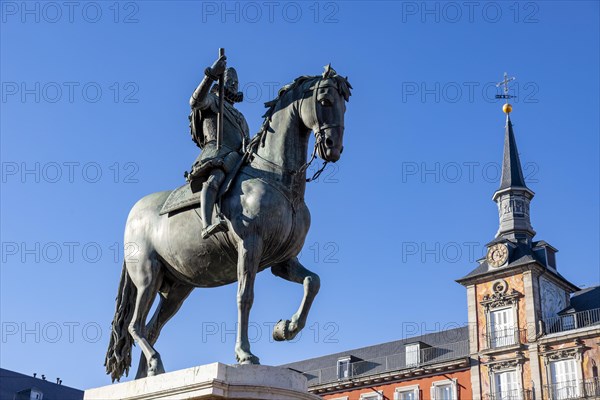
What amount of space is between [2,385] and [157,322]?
166 ft

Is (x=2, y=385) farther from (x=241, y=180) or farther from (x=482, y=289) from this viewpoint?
(x=241, y=180)

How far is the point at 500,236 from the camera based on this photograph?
166ft

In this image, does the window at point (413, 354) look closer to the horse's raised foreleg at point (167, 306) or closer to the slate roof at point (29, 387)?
the slate roof at point (29, 387)

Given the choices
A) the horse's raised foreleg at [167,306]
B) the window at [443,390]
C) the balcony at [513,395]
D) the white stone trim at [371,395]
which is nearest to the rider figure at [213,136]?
the horse's raised foreleg at [167,306]

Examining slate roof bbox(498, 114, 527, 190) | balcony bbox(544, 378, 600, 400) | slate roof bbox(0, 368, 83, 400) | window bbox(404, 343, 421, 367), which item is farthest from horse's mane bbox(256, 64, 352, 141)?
slate roof bbox(0, 368, 83, 400)

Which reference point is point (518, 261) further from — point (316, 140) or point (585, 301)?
point (316, 140)

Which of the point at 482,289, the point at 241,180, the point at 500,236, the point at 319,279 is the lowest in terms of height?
the point at 319,279

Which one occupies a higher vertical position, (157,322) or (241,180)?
(241,180)

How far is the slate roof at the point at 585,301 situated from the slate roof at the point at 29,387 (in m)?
32.9

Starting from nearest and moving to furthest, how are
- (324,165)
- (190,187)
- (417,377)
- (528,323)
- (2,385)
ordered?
(324,165), (190,187), (528,323), (417,377), (2,385)

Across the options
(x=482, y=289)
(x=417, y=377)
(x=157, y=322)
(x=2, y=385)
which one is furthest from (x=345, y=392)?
(x=157, y=322)

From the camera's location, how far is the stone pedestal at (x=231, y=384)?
766cm

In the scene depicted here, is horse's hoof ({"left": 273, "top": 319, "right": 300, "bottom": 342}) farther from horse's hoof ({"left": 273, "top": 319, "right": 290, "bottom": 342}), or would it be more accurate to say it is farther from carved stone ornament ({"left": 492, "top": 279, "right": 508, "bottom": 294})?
carved stone ornament ({"left": 492, "top": 279, "right": 508, "bottom": 294})

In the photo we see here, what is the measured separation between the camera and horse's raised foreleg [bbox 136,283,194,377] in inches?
377
